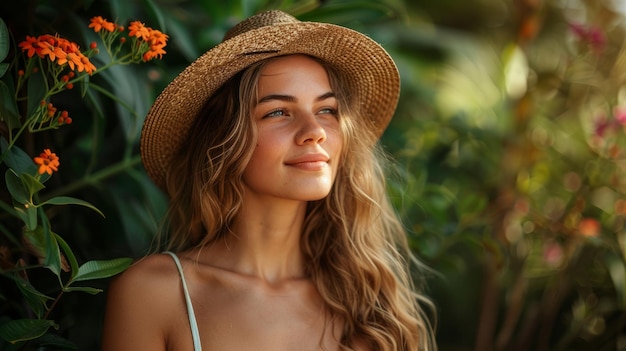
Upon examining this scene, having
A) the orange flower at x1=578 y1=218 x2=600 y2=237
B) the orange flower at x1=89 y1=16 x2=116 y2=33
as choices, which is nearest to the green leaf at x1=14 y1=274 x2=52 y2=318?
the orange flower at x1=89 y1=16 x2=116 y2=33

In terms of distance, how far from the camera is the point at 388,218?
2326mm

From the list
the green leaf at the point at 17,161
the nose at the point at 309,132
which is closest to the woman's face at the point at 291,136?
the nose at the point at 309,132

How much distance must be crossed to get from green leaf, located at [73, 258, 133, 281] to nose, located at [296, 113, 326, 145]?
505 mm

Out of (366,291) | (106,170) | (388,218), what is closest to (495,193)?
(388,218)

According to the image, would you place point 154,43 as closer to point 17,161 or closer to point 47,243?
point 17,161

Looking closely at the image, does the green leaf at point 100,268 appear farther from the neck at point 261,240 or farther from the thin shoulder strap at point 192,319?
the neck at point 261,240

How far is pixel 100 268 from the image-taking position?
1.63m

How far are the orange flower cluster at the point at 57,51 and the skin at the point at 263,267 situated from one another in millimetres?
476

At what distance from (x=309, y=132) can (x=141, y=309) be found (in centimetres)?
58

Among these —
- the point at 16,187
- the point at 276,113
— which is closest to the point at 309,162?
the point at 276,113

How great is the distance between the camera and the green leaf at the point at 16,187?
4.97 feet

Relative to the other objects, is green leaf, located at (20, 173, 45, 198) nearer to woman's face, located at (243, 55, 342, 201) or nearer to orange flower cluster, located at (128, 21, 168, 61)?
orange flower cluster, located at (128, 21, 168, 61)

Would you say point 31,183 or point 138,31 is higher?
point 138,31

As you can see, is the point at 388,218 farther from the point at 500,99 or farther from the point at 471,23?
the point at 471,23
